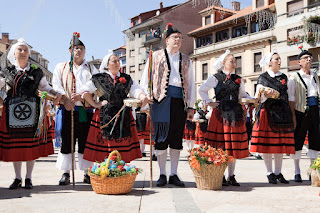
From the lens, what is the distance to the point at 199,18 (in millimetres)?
41719

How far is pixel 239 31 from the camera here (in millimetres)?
31750

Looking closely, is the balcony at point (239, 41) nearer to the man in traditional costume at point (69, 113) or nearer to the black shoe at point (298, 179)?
the black shoe at point (298, 179)

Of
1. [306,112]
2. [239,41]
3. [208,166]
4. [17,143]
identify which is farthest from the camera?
[239,41]

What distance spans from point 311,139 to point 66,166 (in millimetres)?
3893

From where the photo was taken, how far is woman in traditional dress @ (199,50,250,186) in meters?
5.27

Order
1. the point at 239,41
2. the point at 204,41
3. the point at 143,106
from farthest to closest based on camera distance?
1. the point at 204,41
2. the point at 239,41
3. the point at 143,106

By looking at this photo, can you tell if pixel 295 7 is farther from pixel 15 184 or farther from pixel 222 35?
Result: pixel 15 184

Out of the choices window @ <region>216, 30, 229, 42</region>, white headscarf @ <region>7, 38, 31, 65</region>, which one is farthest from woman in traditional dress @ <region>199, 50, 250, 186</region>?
window @ <region>216, 30, 229, 42</region>

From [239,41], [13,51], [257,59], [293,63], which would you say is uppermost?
[239,41]

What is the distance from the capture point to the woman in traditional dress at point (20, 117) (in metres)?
4.81

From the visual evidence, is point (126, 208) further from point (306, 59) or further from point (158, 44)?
point (158, 44)

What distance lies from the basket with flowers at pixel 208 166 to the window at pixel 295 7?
83.8ft

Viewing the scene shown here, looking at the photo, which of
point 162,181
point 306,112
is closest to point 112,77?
point 162,181

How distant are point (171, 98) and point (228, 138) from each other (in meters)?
1.03
